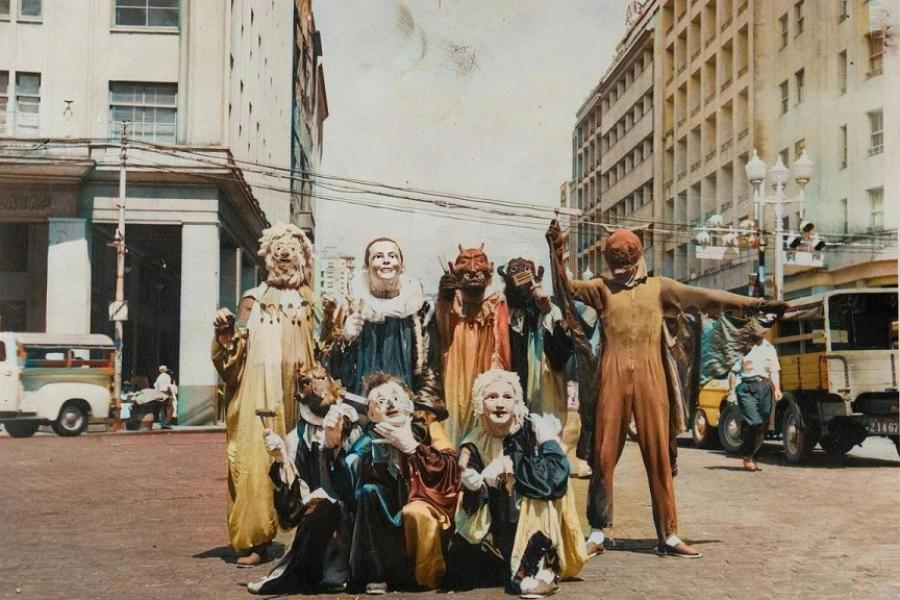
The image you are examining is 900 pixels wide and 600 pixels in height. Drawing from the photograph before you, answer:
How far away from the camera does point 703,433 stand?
6.96m

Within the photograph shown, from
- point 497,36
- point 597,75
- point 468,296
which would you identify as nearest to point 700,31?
point 597,75

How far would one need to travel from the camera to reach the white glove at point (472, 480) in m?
4.84

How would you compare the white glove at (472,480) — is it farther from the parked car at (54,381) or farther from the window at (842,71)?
the window at (842,71)

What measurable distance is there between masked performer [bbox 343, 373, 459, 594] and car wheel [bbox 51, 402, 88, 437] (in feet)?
7.08

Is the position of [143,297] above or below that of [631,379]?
above

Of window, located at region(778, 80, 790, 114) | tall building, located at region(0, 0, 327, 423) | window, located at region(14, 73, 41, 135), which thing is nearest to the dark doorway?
tall building, located at region(0, 0, 327, 423)

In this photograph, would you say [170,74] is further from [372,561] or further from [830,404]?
[830,404]

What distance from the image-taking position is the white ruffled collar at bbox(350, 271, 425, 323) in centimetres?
518

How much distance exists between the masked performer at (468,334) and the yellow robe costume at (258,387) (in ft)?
2.23

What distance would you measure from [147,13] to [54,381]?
2.13 metres

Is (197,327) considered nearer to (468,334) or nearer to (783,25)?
(468,334)

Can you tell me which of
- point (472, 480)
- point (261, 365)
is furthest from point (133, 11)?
point (472, 480)

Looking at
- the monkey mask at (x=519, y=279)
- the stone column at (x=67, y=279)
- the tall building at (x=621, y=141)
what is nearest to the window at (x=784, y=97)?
the tall building at (x=621, y=141)

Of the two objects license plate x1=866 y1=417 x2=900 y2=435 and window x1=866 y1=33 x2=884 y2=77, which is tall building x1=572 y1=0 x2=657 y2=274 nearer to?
window x1=866 y1=33 x2=884 y2=77
